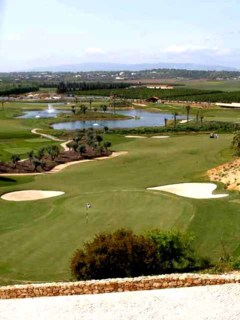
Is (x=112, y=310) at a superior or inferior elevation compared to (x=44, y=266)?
superior

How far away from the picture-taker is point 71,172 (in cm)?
5756

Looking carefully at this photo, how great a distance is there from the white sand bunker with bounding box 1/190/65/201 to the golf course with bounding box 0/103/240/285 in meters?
1.14

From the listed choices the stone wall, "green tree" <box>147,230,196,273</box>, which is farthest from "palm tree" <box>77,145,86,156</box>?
the stone wall

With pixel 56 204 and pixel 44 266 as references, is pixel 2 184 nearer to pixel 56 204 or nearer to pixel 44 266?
pixel 56 204

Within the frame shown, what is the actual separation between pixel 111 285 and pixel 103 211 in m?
18.9

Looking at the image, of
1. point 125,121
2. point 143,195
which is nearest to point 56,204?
point 143,195

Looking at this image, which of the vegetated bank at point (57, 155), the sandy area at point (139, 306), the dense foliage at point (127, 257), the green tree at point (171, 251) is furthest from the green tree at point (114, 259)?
the vegetated bank at point (57, 155)

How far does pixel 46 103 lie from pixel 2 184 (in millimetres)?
129560

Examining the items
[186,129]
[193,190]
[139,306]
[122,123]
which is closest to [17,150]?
[193,190]

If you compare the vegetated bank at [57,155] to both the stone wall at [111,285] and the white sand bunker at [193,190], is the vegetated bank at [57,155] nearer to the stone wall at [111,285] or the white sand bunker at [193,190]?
the white sand bunker at [193,190]

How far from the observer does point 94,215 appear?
35.0 metres

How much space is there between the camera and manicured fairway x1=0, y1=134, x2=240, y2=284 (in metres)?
28.0

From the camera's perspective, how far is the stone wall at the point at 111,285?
17016 millimetres

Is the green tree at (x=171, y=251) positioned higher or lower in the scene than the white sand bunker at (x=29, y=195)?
higher
